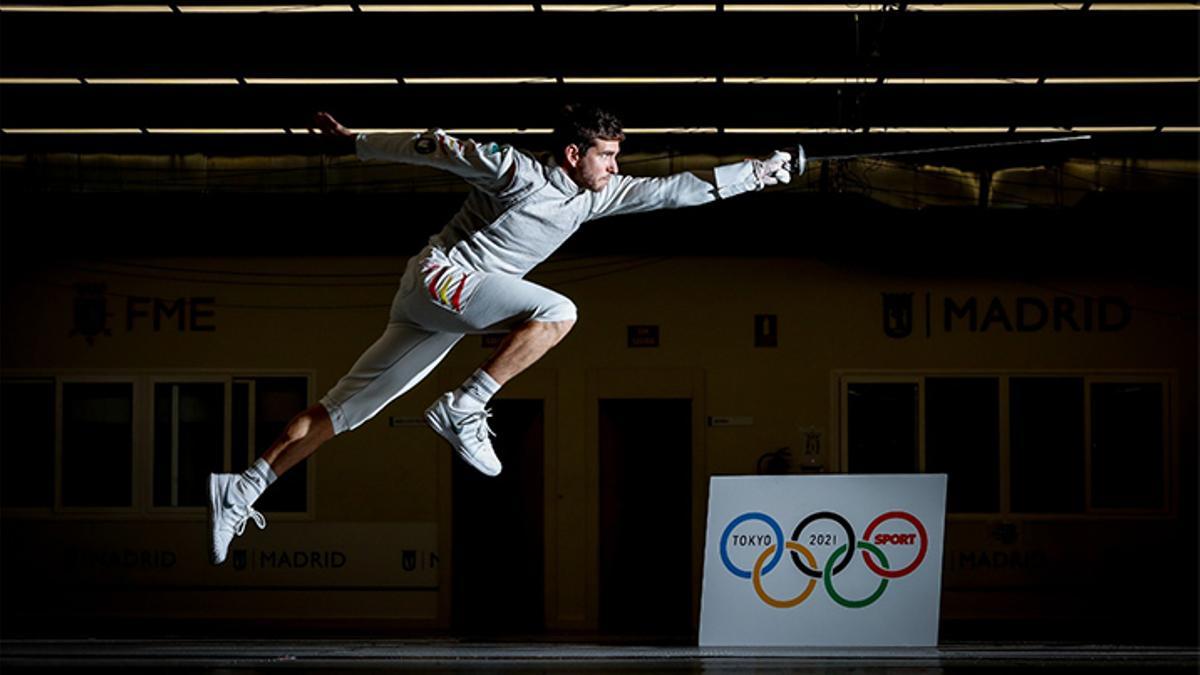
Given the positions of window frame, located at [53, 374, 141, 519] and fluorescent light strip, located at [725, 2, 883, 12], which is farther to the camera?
window frame, located at [53, 374, 141, 519]

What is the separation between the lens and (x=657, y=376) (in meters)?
11.8

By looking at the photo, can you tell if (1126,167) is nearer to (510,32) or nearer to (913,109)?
(913,109)

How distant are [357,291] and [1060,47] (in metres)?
6.29

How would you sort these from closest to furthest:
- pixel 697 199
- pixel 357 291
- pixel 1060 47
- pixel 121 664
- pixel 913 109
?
pixel 697 199, pixel 121 664, pixel 1060 47, pixel 913 109, pixel 357 291

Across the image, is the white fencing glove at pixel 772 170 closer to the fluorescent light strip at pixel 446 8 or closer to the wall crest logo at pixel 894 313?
the fluorescent light strip at pixel 446 8

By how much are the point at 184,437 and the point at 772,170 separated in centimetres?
851

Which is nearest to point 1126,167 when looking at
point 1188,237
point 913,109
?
point 1188,237

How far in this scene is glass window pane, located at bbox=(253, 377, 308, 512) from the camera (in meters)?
11.9

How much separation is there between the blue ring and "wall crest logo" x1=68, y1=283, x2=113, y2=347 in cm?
716

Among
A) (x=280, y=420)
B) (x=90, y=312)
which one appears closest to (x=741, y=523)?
(x=280, y=420)

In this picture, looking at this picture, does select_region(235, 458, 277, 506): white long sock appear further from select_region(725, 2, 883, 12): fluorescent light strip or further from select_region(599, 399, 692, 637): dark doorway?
select_region(599, 399, 692, 637): dark doorway

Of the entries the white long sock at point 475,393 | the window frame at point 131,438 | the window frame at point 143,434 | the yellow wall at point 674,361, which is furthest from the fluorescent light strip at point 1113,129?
the window frame at point 131,438

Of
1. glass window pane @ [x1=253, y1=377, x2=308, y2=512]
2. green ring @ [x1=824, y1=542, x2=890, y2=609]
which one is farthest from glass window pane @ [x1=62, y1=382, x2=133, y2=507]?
green ring @ [x1=824, y1=542, x2=890, y2=609]

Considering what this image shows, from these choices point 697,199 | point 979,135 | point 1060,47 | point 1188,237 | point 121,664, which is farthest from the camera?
point 1188,237
